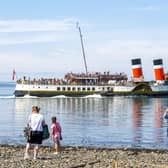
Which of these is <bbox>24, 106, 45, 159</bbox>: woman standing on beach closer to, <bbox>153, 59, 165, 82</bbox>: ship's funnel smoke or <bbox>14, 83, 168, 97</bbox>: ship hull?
<bbox>14, 83, 168, 97</bbox>: ship hull

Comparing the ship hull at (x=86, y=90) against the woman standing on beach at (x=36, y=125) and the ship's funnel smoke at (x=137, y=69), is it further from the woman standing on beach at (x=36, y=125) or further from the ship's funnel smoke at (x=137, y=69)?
the woman standing on beach at (x=36, y=125)

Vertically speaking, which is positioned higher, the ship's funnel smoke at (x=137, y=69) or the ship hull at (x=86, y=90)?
the ship's funnel smoke at (x=137, y=69)

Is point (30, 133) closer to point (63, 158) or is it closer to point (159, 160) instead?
point (63, 158)

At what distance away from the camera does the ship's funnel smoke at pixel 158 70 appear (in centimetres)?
10697

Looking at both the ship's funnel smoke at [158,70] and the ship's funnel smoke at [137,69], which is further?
the ship's funnel smoke at [137,69]

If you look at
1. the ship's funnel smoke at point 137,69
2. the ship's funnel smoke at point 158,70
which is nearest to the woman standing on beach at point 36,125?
the ship's funnel smoke at point 158,70

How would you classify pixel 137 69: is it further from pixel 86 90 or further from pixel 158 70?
pixel 86 90

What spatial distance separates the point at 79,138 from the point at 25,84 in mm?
77372

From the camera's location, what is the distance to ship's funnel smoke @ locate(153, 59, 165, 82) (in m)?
107

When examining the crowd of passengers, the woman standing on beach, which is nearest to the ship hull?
the crowd of passengers

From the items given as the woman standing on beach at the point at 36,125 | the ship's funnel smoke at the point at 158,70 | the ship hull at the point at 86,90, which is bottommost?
the woman standing on beach at the point at 36,125

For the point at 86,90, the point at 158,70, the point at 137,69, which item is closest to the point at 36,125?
the point at 158,70

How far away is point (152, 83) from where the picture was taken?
350 ft

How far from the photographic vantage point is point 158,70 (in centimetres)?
10750
